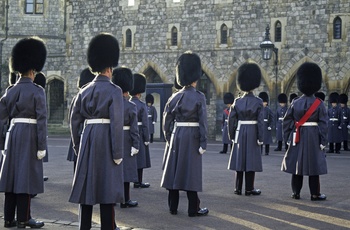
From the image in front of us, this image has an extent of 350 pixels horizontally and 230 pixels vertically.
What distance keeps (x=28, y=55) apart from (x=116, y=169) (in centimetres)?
192

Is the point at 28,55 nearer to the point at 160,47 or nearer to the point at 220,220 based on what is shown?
the point at 220,220

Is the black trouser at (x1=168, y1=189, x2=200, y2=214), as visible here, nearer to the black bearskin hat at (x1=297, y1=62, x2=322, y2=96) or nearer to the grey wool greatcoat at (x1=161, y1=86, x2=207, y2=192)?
the grey wool greatcoat at (x1=161, y1=86, x2=207, y2=192)

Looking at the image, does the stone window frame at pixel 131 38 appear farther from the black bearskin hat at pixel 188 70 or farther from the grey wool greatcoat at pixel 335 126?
the black bearskin hat at pixel 188 70

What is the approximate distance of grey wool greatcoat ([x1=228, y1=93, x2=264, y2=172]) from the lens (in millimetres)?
9539

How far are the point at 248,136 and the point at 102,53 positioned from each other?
3.61m

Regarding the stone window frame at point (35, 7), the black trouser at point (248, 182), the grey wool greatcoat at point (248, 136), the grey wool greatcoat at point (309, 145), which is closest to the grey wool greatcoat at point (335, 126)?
the grey wool greatcoat at point (248, 136)

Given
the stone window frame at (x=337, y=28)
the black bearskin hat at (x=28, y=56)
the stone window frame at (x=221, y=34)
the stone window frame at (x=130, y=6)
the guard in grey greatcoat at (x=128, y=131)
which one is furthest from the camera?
the stone window frame at (x=130, y=6)

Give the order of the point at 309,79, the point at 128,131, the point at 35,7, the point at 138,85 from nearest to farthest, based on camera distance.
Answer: the point at 128,131
the point at 309,79
the point at 138,85
the point at 35,7

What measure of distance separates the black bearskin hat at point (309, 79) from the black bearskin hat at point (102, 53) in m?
3.44

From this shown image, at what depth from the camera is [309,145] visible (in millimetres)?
8953

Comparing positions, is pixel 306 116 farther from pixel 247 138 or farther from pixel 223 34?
pixel 223 34

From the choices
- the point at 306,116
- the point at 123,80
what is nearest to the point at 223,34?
the point at 306,116

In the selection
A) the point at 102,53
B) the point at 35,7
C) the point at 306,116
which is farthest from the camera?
the point at 35,7

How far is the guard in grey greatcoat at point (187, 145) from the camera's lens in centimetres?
767
